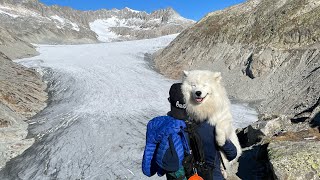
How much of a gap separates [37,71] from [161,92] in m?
12.4

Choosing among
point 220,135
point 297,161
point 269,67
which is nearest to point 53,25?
point 269,67

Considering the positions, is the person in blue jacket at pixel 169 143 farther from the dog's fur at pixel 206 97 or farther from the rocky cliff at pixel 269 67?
the rocky cliff at pixel 269 67

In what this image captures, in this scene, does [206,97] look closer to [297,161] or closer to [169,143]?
[169,143]

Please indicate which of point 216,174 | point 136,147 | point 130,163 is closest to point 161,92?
point 136,147

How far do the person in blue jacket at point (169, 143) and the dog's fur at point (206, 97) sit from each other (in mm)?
648

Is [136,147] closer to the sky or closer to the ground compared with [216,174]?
closer to the ground

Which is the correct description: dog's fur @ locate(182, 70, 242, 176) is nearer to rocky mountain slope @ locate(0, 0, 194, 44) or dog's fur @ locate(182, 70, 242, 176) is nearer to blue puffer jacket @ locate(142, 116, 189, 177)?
blue puffer jacket @ locate(142, 116, 189, 177)

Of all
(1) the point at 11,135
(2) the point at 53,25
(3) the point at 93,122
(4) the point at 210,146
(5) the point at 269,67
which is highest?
(2) the point at 53,25

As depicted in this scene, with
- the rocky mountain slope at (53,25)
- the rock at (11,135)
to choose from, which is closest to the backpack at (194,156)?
the rock at (11,135)

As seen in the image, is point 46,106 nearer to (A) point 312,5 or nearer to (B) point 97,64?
(B) point 97,64

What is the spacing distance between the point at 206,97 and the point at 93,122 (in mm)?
15035

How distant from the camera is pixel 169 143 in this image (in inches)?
136

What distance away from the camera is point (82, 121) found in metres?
19.0

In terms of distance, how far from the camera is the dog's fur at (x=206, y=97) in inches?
172
